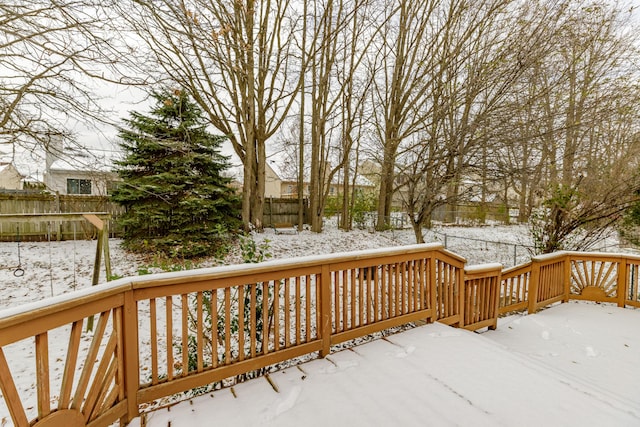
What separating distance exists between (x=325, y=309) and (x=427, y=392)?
3.23ft

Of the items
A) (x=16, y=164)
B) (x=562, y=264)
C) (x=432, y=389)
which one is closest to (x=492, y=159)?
(x=562, y=264)

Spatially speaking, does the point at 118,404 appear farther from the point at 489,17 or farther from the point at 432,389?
the point at 489,17

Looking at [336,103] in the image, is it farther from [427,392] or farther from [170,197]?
[427,392]

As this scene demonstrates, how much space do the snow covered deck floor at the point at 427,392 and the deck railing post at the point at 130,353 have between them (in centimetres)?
12

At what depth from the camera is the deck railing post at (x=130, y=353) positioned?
71.5 inches

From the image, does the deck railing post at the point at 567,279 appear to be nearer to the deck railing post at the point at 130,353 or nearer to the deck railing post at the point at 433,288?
the deck railing post at the point at 433,288

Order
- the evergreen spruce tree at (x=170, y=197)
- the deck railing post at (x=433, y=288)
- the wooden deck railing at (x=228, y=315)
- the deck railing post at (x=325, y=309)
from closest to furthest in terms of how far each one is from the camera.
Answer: the wooden deck railing at (x=228, y=315) → the deck railing post at (x=325, y=309) → the deck railing post at (x=433, y=288) → the evergreen spruce tree at (x=170, y=197)

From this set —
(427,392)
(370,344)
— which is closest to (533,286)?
(370,344)

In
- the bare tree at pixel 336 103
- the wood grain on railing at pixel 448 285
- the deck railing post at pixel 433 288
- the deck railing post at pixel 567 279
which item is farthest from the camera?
the bare tree at pixel 336 103

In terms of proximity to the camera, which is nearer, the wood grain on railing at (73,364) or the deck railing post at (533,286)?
the wood grain on railing at (73,364)

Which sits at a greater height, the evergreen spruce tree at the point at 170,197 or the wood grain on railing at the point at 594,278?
the evergreen spruce tree at the point at 170,197

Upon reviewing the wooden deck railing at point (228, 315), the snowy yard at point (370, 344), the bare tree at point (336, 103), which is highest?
the bare tree at point (336, 103)

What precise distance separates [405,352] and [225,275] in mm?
1789

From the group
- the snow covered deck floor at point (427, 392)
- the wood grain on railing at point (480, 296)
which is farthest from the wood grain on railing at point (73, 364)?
the wood grain on railing at point (480, 296)
